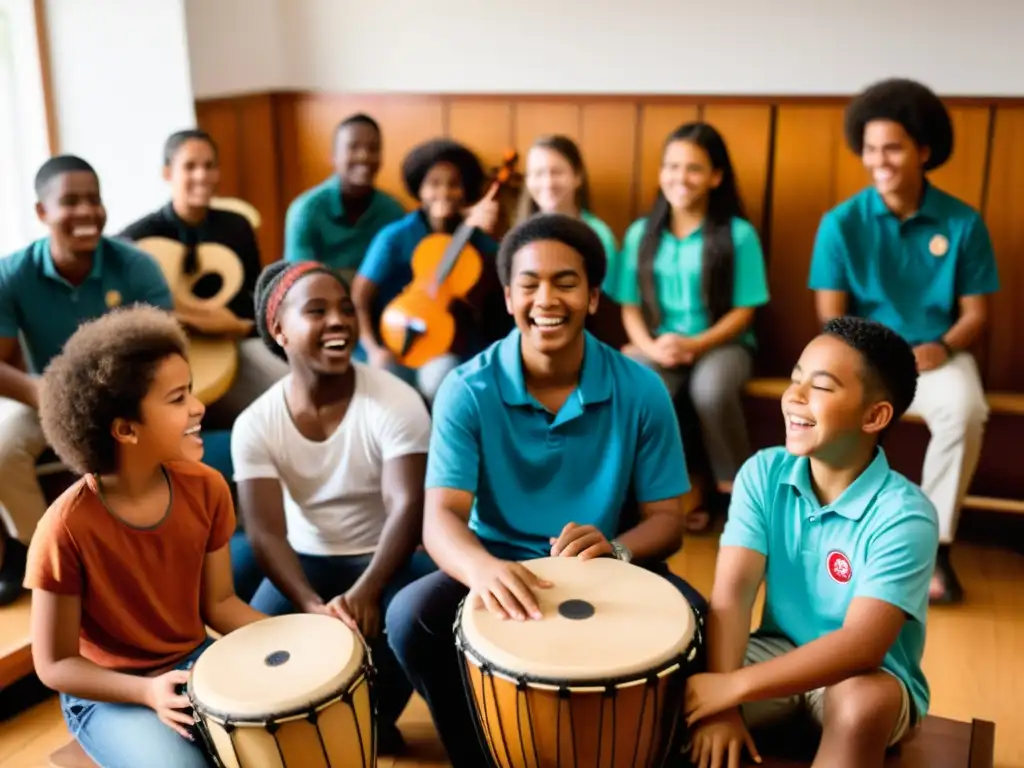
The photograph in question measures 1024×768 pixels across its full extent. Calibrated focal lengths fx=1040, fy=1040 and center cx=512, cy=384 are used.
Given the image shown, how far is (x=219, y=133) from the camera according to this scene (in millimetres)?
3824

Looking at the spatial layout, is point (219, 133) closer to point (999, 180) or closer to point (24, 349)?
point (24, 349)

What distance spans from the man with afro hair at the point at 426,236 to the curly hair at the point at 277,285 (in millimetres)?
792

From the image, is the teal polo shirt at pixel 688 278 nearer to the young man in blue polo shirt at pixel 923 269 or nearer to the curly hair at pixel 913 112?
the young man in blue polo shirt at pixel 923 269

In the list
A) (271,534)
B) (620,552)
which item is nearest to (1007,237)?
(620,552)

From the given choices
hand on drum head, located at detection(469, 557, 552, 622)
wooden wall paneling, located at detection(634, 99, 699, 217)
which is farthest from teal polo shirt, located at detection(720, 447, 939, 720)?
wooden wall paneling, located at detection(634, 99, 699, 217)

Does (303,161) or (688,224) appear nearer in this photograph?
(688,224)

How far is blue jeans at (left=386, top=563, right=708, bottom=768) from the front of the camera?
191cm

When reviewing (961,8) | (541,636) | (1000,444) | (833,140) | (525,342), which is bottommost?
(1000,444)

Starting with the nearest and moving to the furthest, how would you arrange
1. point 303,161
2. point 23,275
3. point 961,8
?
point 23,275, point 961,8, point 303,161

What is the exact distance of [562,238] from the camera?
203 centimetres

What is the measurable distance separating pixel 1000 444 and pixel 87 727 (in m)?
2.83

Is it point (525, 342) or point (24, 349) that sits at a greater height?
point (525, 342)

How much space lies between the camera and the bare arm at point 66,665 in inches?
65.3

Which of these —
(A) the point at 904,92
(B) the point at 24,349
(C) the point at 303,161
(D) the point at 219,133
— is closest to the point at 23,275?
(B) the point at 24,349
